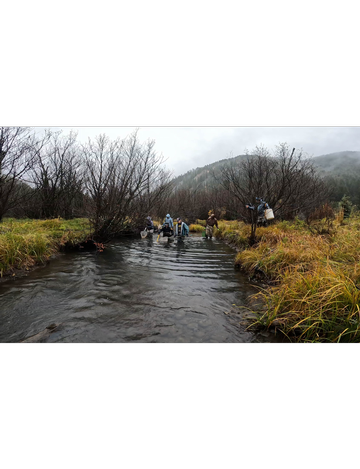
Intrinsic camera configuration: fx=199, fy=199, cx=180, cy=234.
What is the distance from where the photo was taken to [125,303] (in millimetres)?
4035

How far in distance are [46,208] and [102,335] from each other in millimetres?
14813

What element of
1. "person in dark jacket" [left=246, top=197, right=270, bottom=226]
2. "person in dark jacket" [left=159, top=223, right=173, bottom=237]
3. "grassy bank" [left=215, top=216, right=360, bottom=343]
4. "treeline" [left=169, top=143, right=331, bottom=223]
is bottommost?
"grassy bank" [left=215, top=216, right=360, bottom=343]

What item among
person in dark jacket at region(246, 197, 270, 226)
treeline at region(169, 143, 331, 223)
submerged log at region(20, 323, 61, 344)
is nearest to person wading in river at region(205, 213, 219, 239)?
treeline at region(169, 143, 331, 223)

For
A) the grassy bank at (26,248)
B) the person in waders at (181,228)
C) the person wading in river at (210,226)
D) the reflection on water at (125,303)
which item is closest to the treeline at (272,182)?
the person wading in river at (210,226)

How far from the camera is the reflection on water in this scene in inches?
117

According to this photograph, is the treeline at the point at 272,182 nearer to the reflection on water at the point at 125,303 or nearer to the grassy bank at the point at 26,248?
the reflection on water at the point at 125,303

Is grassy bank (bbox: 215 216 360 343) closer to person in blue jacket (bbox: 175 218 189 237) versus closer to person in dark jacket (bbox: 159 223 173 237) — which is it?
person in dark jacket (bbox: 159 223 173 237)

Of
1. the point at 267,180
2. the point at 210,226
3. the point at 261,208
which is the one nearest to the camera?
the point at 261,208

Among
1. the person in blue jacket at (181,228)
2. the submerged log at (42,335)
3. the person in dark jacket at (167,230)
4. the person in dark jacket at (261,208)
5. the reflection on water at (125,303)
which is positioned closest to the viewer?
the submerged log at (42,335)

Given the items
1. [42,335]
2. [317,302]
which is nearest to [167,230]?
[42,335]

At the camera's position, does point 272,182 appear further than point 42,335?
Yes

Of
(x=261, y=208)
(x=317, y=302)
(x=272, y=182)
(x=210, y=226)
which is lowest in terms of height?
(x=317, y=302)

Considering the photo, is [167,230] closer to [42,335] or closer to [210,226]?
[210,226]

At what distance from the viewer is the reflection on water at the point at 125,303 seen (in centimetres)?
298
